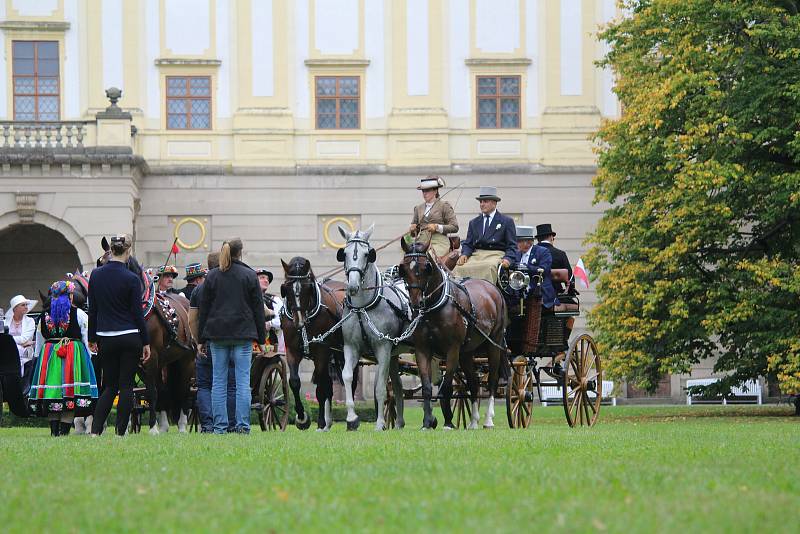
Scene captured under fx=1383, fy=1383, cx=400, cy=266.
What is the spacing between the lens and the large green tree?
26359 mm

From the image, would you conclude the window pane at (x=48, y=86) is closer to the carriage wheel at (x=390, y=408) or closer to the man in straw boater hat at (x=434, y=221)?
the carriage wheel at (x=390, y=408)

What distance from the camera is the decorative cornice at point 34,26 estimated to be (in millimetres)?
38438

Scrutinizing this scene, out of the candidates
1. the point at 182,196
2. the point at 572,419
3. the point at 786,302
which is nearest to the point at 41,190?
the point at 182,196

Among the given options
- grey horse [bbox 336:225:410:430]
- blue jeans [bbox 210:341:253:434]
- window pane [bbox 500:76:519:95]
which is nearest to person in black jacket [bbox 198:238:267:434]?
blue jeans [bbox 210:341:253:434]

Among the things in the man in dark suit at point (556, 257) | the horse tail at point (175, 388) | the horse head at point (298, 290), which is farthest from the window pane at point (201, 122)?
the horse head at point (298, 290)

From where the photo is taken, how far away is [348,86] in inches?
1545

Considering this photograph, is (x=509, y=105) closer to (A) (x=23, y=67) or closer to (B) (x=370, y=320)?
(A) (x=23, y=67)

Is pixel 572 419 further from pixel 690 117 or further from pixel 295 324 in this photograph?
pixel 690 117

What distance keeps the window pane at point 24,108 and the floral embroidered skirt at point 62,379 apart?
80.4ft

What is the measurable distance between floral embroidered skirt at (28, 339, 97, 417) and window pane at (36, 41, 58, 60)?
25.2 metres

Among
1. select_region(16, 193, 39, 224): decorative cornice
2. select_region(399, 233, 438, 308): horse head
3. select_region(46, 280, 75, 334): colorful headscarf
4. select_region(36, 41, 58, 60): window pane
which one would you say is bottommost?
select_region(46, 280, 75, 334): colorful headscarf

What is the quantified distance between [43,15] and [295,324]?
2526 cm

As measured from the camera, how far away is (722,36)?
28.5 metres

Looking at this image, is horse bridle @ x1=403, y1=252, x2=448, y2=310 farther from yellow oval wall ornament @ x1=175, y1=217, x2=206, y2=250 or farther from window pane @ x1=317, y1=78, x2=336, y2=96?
window pane @ x1=317, y1=78, x2=336, y2=96
